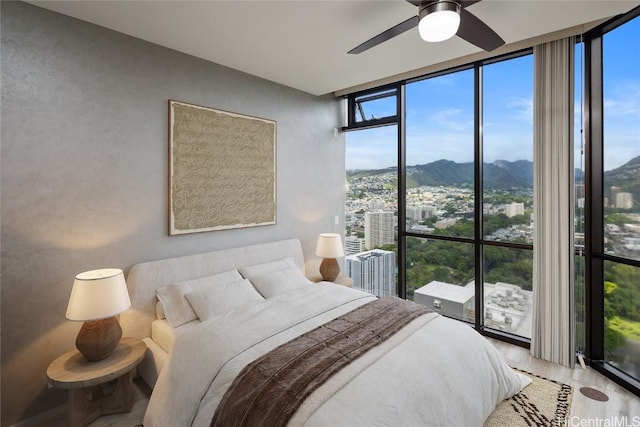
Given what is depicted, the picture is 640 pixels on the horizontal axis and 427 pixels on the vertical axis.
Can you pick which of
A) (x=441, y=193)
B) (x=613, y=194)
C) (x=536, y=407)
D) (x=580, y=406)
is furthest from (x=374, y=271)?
(x=613, y=194)

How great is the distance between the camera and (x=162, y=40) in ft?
8.22

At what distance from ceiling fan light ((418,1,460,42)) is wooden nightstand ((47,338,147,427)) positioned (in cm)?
269

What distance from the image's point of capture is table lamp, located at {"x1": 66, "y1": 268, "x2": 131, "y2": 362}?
1.94m

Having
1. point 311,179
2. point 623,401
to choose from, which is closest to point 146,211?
point 311,179

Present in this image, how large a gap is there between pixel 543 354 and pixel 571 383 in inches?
13.5

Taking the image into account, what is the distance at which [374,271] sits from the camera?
4.25m

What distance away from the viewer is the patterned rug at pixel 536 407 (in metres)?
2.04

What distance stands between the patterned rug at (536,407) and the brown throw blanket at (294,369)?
2.82 ft

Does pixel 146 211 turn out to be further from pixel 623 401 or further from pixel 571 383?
pixel 623 401

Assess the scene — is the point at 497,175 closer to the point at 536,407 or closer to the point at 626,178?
the point at 626,178

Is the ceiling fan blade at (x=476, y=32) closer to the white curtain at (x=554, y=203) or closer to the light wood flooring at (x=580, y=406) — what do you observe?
the white curtain at (x=554, y=203)

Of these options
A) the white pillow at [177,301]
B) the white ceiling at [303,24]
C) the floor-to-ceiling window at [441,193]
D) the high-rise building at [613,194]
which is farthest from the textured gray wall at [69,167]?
the high-rise building at [613,194]

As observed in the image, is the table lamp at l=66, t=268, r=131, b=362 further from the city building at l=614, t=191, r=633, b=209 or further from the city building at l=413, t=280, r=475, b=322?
the city building at l=614, t=191, r=633, b=209

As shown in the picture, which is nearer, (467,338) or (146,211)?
(467,338)
